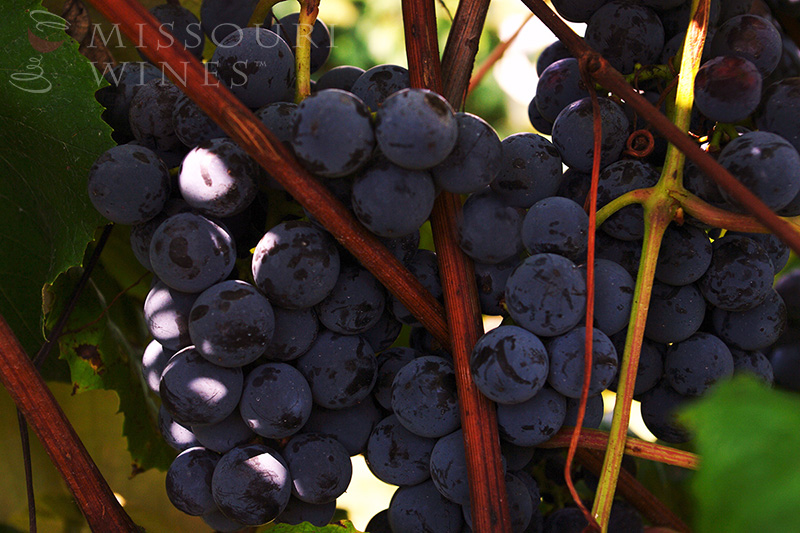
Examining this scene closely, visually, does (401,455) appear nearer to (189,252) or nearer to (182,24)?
(189,252)

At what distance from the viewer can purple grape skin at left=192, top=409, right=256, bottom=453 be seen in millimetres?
571


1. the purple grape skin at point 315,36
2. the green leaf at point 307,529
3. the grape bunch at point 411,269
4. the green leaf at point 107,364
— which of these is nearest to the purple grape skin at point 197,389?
the grape bunch at point 411,269

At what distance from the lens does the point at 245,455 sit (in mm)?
554

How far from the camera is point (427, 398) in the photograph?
0.53 metres

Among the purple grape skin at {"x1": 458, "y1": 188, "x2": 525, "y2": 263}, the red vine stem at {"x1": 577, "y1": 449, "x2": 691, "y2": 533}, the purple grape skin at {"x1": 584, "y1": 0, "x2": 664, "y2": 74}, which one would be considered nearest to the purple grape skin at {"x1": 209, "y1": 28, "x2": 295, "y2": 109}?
the purple grape skin at {"x1": 458, "y1": 188, "x2": 525, "y2": 263}

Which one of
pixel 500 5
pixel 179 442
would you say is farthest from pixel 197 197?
pixel 500 5

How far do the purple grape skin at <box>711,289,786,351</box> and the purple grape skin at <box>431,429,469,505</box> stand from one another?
0.28 meters

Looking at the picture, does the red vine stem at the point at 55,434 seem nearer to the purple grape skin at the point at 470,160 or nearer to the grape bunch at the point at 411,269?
the grape bunch at the point at 411,269

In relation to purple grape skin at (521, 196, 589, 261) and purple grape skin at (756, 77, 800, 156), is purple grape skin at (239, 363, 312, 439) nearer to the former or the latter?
purple grape skin at (521, 196, 589, 261)

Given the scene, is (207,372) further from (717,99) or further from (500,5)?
(500,5)

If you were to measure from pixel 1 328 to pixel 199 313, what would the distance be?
0.57 ft

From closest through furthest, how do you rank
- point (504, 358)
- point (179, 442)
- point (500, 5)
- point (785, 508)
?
point (785, 508), point (504, 358), point (179, 442), point (500, 5)

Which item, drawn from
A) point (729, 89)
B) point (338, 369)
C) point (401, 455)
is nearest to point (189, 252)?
point (338, 369)

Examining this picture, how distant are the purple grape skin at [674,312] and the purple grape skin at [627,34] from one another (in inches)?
9.2
